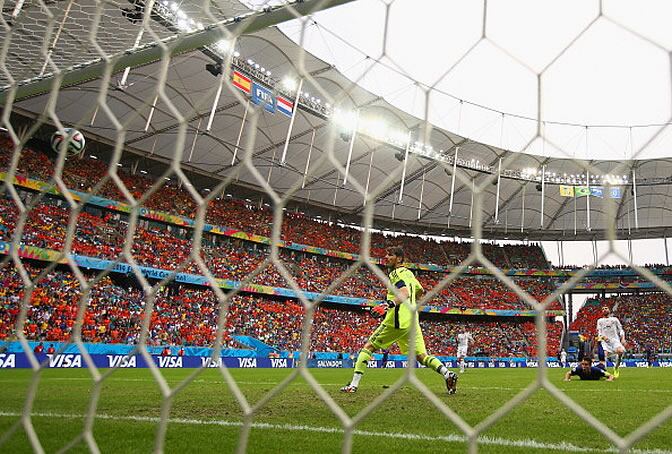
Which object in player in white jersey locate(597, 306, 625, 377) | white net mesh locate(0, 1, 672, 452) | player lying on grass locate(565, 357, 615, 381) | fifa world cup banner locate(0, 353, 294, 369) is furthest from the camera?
fifa world cup banner locate(0, 353, 294, 369)

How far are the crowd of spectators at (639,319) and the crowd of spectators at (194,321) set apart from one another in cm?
447

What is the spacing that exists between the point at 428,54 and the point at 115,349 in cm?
1608

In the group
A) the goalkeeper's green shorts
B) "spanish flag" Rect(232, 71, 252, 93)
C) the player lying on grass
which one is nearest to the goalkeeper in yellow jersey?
the goalkeeper's green shorts

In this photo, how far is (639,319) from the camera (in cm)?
3397

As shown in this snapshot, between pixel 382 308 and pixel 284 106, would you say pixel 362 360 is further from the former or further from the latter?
pixel 284 106

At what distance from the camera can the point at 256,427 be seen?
Result: 328cm

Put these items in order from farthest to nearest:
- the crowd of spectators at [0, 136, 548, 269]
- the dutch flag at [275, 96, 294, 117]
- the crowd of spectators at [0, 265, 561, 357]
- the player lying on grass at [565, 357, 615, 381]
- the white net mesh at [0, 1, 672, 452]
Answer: the crowd of spectators at [0, 136, 548, 269]
the dutch flag at [275, 96, 294, 117]
the crowd of spectators at [0, 265, 561, 357]
the player lying on grass at [565, 357, 615, 381]
the white net mesh at [0, 1, 672, 452]

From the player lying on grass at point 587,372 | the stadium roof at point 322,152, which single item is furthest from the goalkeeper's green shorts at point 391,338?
the stadium roof at point 322,152

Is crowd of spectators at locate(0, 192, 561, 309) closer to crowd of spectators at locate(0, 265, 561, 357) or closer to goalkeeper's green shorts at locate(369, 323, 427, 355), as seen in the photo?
crowd of spectators at locate(0, 265, 561, 357)

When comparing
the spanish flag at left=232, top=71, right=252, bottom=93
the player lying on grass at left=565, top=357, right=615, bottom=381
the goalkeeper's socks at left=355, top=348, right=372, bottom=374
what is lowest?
the player lying on grass at left=565, top=357, right=615, bottom=381

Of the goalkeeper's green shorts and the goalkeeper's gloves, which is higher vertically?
the goalkeeper's gloves

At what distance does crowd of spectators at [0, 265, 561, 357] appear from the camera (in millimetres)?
15652

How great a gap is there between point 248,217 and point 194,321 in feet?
35.3

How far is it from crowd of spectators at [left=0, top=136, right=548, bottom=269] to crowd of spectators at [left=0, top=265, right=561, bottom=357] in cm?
418
